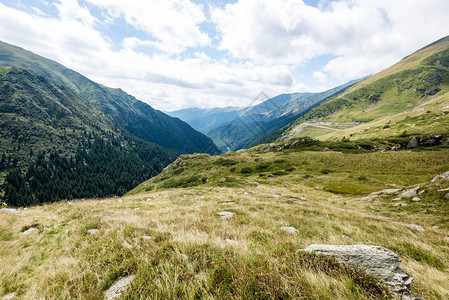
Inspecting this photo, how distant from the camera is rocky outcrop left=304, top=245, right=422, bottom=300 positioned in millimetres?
3268

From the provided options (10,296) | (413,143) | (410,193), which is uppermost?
(10,296)

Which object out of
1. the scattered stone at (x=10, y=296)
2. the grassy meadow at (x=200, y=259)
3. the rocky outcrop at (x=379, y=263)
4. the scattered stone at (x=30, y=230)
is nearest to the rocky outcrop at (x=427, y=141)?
the grassy meadow at (x=200, y=259)

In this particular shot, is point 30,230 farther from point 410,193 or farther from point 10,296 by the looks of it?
point 410,193

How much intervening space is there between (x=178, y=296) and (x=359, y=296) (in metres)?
3.16

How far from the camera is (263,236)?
22.0ft

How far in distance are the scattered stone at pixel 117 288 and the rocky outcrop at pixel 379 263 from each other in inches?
171

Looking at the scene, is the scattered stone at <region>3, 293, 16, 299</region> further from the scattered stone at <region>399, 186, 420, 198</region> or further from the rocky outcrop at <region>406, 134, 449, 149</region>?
the rocky outcrop at <region>406, 134, 449, 149</region>

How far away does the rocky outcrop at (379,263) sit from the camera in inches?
129

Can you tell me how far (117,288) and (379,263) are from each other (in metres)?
5.55

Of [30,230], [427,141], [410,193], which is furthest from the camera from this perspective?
[427,141]

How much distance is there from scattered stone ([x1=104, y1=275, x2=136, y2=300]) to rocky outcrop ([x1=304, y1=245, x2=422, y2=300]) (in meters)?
4.35

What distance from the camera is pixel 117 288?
12.0 ft

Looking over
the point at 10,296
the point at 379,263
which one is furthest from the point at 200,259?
the point at 10,296

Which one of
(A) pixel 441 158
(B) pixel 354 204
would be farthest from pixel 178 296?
(A) pixel 441 158
